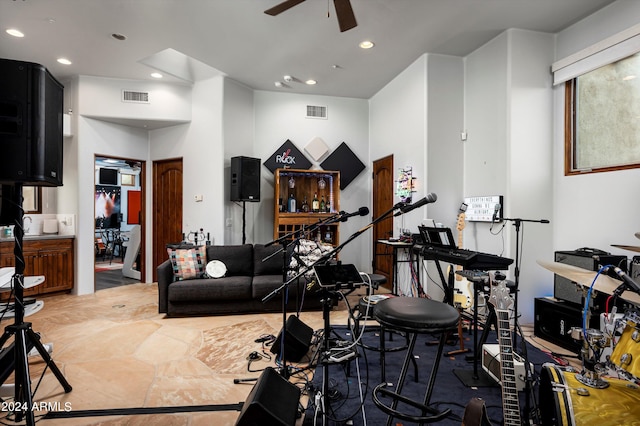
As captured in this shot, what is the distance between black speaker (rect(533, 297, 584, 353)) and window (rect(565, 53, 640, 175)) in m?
1.41

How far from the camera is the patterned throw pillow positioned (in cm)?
390

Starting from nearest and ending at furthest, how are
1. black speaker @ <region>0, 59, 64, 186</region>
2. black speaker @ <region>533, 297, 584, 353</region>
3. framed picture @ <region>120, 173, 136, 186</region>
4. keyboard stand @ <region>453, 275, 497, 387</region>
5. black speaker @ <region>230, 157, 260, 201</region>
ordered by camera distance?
black speaker @ <region>0, 59, 64, 186</region>, keyboard stand @ <region>453, 275, 497, 387</region>, black speaker @ <region>533, 297, 584, 353</region>, black speaker @ <region>230, 157, 260, 201</region>, framed picture @ <region>120, 173, 136, 186</region>

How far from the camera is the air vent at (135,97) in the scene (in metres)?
5.02

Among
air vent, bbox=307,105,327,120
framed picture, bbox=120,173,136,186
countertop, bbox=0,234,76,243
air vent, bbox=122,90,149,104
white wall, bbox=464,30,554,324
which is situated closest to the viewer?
white wall, bbox=464,30,554,324

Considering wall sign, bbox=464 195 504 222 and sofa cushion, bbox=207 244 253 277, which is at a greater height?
wall sign, bbox=464 195 504 222

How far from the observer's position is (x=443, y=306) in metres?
1.46

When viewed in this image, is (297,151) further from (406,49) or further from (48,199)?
(48,199)

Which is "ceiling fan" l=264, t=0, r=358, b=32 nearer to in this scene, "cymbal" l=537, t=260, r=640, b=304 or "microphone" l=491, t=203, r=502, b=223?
"cymbal" l=537, t=260, r=640, b=304

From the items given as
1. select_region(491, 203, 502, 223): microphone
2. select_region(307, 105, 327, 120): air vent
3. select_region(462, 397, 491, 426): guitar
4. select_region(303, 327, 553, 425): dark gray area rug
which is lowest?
select_region(303, 327, 553, 425): dark gray area rug

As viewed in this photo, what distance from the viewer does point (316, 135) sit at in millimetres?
5773

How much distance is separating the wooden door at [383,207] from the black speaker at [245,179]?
6.75ft

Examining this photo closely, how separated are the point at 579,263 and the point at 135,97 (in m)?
6.14

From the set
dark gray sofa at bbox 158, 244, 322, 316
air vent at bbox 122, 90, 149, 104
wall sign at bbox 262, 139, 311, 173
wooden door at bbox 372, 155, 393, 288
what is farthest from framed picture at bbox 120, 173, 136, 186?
wooden door at bbox 372, 155, 393, 288

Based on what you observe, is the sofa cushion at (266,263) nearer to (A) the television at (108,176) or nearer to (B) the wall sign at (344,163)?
(B) the wall sign at (344,163)
